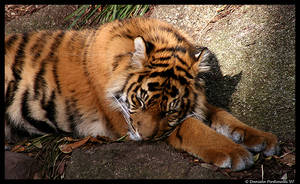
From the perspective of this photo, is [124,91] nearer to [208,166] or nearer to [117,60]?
[117,60]

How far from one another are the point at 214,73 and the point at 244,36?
1.55 feet

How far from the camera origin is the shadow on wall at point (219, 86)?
113 inches

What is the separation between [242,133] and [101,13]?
292 cm

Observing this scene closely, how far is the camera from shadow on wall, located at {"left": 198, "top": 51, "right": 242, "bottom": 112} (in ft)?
9.41

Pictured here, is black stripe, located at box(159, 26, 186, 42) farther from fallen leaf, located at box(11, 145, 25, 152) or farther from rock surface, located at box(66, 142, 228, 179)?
fallen leaf, located at box(11, 145, 25, 152)

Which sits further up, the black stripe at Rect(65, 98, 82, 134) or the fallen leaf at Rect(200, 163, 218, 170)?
the black stripe at Rect(65, 98, 82, 134)

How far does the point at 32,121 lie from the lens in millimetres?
2777

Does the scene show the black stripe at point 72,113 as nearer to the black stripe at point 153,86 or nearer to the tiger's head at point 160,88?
the tiger's head at point 160,88

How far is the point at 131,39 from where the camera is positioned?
8.28 feet

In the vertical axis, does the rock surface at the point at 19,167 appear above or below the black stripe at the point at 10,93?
below

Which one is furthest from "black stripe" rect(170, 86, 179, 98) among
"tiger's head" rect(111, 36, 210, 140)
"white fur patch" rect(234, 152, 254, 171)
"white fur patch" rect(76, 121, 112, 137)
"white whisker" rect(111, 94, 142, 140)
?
"white fur patch" rect(76, 121, 112, 137)

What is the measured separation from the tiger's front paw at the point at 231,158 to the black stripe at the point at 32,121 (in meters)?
1.46

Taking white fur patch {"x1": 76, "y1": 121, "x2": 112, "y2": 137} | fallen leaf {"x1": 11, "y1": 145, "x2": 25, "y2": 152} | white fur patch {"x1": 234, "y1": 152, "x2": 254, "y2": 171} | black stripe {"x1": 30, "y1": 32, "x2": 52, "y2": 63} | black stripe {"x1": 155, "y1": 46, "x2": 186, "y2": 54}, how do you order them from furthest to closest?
black stripe {"x1": 30, "y1": 32, "x2": 52, "y2": 63} → white fur patch {"x1": 76, "y1": 121, "x2": 112, "y2": 137} → fallen leaf {"x1": 11, "y1": 145, "x2": 25, "y2": 152} → black stripe {"x1": 155, "y1": 46, "x2": 186, "y2": 54} → white fur patch {"x1": 234, "y1": 152, "x2": 254, "y2": 171}

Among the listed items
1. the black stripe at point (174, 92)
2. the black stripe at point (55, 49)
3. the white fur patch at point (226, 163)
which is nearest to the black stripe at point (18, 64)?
the black stripe at point (55, 49)
